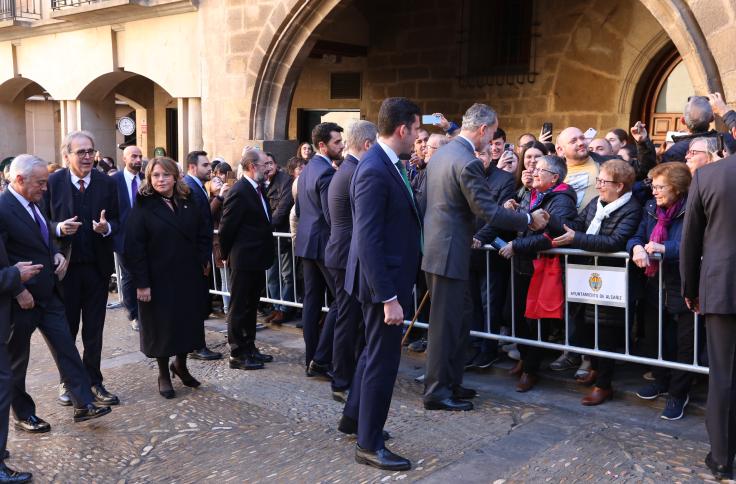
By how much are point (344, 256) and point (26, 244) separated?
2107 millimetres

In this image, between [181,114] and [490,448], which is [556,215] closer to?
[490,448]

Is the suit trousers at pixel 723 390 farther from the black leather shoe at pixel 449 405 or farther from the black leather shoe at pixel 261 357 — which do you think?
the black leather shoe at pixel 261 357

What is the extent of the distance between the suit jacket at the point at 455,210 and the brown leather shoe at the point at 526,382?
3.97 feet

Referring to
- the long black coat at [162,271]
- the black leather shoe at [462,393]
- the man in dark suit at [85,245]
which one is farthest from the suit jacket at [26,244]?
the black leather shoe at [462,393]

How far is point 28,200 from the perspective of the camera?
488 centimetres

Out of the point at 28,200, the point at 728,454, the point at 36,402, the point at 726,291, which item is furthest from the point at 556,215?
the point at 36,402

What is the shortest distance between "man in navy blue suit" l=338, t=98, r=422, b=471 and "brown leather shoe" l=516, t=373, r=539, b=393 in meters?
1.69

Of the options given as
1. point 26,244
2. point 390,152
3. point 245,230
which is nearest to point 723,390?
point 390,152

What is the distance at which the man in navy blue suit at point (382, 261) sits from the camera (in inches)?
163

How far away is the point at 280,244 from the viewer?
7.82m

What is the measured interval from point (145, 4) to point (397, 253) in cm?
961

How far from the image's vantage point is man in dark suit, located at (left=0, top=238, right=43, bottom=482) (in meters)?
4.23

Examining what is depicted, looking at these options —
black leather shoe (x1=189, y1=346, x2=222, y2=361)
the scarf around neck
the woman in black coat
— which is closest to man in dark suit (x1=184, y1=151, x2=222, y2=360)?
black leather shoe (x1=189, y1=346, x2=222, y2=361)

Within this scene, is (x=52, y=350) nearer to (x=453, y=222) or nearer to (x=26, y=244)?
(x=26, y=244)
